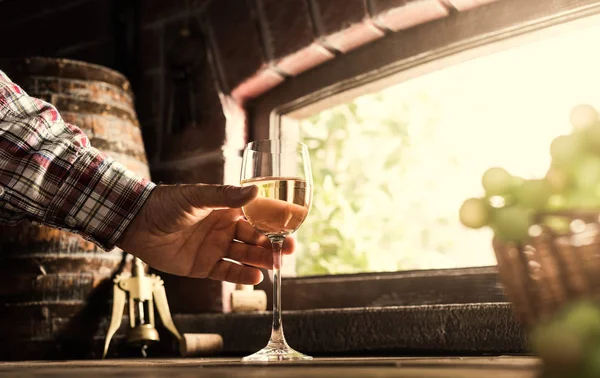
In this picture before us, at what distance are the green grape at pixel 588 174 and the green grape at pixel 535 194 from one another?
0.08ft

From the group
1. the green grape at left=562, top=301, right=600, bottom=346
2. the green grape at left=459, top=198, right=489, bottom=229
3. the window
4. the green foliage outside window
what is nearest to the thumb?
the green grape at left=459, top=198, right=489, bottom=229

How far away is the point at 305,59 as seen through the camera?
1639mm

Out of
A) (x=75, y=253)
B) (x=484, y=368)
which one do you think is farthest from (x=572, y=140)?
(x=75, y=253)

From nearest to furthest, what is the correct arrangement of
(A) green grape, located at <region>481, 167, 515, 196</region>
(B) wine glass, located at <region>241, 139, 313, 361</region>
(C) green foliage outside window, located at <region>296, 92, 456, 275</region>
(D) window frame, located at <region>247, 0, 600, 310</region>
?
1. (A) green grape, located at <region>481, 167, 515, 196</region>
2. (B) wine glass, located at <region>241, 139, 313, 361</region>
3. (D) window frame, located at <region>247, 0, 600, 310</region>
4. (C) green foliage outside window, located at <region>296, 92, 456, 275</region>

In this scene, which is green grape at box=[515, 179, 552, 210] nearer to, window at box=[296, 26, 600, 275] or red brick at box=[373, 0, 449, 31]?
window at box=[296, 26, 600, 275]

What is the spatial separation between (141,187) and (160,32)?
2.90ft

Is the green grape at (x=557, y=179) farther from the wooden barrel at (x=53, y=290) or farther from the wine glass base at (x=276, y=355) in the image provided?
the wooden barrel at (x=53, y=290)

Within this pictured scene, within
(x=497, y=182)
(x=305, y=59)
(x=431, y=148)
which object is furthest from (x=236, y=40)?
(x=497, y=182)

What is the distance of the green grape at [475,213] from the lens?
53 cm

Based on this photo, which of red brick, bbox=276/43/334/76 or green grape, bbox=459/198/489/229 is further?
red brick, bbox=276/43/334/76

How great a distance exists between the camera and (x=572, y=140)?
49 centimetres

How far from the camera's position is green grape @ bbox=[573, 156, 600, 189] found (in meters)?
0.47

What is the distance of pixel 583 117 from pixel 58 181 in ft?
3.08

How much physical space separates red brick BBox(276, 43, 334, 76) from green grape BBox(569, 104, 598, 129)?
113cm
